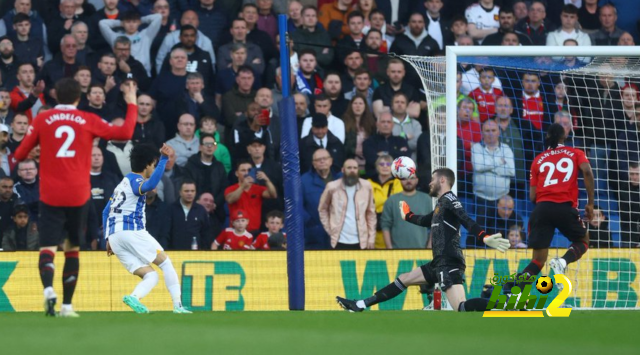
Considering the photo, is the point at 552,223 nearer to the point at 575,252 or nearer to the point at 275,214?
the point at 575,252

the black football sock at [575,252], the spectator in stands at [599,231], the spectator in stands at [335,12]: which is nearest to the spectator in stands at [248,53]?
the spectator in stands at [335,12]

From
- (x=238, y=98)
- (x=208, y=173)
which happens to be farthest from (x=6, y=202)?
(x=238, y=98)

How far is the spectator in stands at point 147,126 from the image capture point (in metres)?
16.4

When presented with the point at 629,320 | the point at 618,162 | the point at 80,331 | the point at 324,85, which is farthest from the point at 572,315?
the point at 324,85

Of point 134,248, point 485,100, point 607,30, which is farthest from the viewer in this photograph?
point 607,30

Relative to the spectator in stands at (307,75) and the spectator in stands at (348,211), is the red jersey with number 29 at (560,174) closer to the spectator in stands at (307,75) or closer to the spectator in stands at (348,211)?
the spectator in stands at (348,211)

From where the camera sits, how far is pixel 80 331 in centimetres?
855

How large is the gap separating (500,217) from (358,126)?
254cm

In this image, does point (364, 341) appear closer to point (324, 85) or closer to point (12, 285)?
point (12, 285)

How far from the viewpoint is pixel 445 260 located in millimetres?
12023

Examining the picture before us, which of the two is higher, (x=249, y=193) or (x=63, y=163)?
(x=63, y=163)

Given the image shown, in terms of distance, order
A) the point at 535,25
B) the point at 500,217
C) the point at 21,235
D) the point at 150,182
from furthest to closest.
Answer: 1. the point at 535,25
2. the point at 500,217
3. the point at 21,235
4. the point at 150,182

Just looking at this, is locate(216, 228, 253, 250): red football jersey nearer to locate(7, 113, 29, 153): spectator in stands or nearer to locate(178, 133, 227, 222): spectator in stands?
locate(178, 133, 227, 222): spectator in stands

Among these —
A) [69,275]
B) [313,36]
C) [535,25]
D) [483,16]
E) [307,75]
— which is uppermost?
[483,16]
